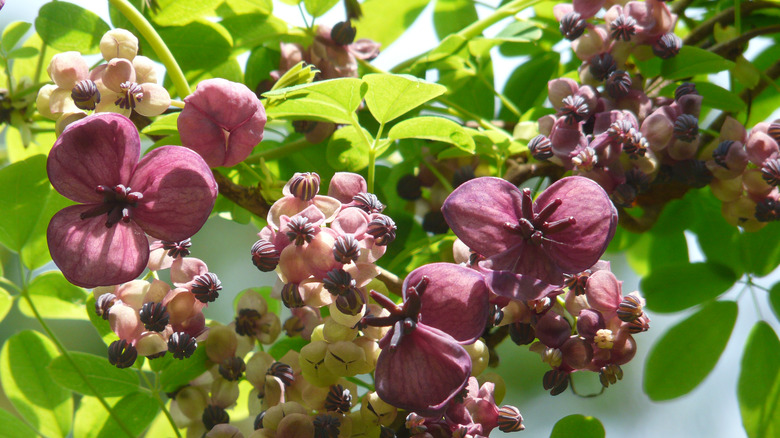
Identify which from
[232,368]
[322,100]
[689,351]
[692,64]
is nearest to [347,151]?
[322,100]

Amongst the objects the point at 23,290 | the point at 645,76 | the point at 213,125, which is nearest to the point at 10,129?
the point at 23,290

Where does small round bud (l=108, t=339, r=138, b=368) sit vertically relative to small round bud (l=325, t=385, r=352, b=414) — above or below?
above

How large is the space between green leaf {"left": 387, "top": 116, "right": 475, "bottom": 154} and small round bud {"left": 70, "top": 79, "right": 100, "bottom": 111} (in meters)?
0.20

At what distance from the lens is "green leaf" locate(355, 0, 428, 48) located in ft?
2.32

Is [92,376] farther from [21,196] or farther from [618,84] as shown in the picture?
[618,84]

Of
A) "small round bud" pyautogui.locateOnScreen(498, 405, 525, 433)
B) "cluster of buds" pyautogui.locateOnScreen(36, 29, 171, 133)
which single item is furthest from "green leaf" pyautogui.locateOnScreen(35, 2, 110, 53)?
"small round bud" pyautogui.locateOnScreen(498, 405, 525, 433)

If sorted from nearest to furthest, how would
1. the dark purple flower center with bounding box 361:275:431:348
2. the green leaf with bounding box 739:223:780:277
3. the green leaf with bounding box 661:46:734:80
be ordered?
the dark purple flower center with bounding box 361:275:431:348
the green leaf with bounding box 661:46:734:80
the green leaf with bounding box 739:223:780:277

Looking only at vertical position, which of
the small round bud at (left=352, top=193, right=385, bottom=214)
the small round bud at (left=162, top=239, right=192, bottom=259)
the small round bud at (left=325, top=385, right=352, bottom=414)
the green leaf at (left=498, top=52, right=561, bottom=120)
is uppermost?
the small round bud at (left=352, top=193, right=385, bottom=214)

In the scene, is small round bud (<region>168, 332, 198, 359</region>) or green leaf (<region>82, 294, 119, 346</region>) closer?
small round bud (<region>168, 332, 198, 359</region>)

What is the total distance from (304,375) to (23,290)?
0.28m

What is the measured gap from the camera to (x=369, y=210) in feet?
1.35

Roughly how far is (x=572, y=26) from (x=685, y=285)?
12.2 inches

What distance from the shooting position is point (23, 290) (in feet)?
Answer: 1.82

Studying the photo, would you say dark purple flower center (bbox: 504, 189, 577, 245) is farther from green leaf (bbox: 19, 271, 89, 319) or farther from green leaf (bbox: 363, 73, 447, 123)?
green leaf (bbox: 19, 271, 89, 319)
